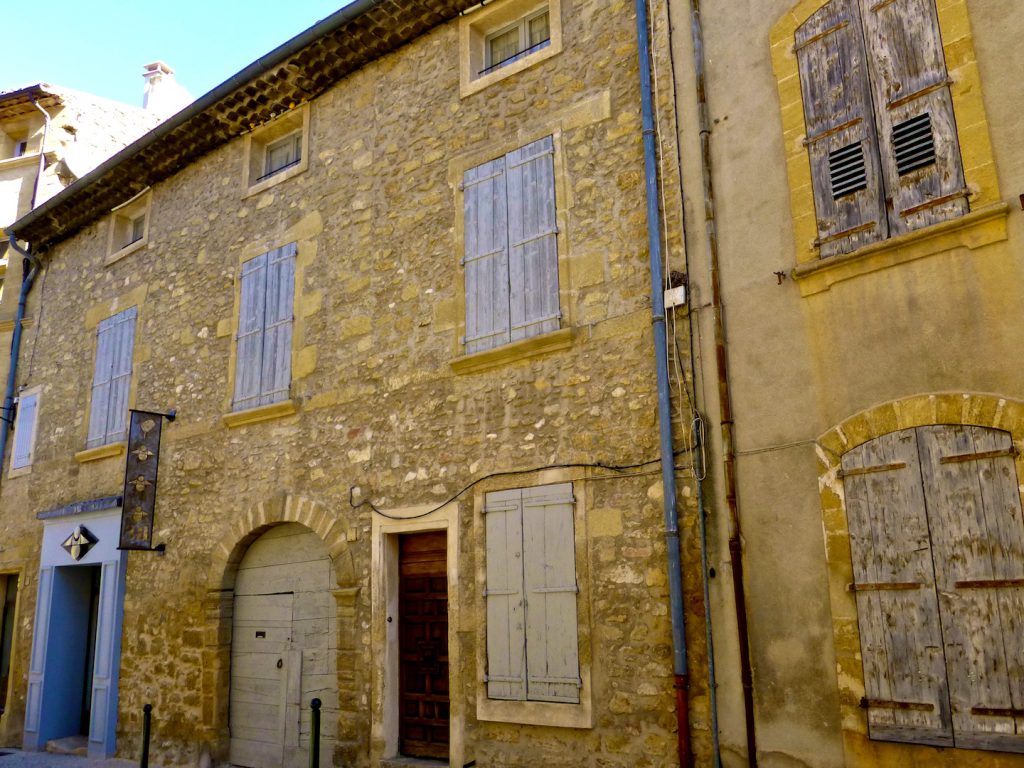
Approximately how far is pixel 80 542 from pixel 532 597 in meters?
6.37

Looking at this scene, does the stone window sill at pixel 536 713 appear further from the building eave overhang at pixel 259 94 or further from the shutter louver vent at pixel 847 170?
the building eave overhang at pixel 259 94

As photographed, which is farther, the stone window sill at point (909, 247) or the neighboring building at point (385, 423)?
the neighboring building at point (385, 423)

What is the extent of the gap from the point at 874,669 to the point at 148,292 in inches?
343

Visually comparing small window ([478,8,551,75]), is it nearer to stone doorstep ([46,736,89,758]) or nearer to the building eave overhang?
the building eave overhang

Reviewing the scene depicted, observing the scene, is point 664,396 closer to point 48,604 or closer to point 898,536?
point 898,536

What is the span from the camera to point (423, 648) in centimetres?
696

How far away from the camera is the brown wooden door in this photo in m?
6.77

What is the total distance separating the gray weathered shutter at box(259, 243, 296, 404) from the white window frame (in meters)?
4.95

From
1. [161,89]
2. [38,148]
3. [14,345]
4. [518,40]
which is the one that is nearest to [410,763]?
[518,40]

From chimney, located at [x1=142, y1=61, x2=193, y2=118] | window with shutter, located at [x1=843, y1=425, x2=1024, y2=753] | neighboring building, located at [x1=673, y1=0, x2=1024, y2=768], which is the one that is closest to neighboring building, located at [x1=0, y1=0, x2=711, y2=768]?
neighboring building, located at [x1=673, y1=0, x2=1024, y2=768]

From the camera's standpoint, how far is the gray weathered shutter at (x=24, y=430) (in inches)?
462

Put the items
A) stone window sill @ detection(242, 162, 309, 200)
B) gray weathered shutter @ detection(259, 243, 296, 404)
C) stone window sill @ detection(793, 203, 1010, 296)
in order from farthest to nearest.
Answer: stone window sill @ detection(242, 162, 309, 200), gray weathered shutter @ detection(259, 243, 296, 404), stone window sill @ detection(793, 203, 1010, 296)

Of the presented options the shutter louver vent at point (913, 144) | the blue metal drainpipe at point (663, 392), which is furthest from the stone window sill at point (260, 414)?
the shutter louver vent at point (913, 144)

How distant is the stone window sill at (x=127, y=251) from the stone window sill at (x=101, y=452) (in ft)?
7.67
